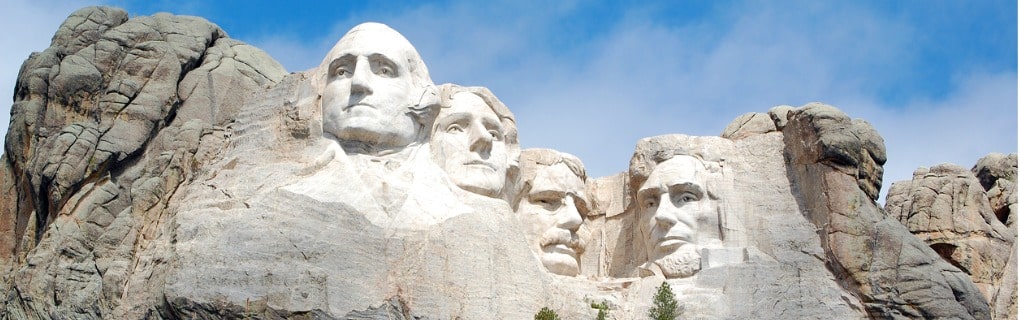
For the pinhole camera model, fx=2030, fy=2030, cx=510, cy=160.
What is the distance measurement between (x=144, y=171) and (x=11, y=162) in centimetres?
148

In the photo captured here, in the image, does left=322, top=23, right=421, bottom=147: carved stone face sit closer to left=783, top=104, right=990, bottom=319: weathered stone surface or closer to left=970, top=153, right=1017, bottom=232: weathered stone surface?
left=783, top=104, right=990, bottom=319: weathered stone surface

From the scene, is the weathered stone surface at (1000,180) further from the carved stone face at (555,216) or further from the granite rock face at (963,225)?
the carved stone face at (555,216)

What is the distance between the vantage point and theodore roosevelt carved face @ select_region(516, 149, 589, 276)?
65.7 ft

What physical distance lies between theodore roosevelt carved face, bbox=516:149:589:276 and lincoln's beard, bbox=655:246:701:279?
38.1 inches

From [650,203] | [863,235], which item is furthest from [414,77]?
[863,235]

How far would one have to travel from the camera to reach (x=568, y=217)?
66.5ft

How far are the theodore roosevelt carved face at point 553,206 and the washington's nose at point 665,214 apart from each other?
853 mm

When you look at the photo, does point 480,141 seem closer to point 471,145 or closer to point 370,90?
point 471,145

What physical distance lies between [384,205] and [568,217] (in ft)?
8.23

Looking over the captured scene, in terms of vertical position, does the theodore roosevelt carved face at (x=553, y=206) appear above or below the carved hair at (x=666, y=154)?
below

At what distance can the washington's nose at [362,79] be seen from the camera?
19.0 m

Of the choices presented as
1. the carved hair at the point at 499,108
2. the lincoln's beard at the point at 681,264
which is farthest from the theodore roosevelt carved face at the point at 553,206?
the lincoln's beard at the point at 681,264

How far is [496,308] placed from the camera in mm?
18141

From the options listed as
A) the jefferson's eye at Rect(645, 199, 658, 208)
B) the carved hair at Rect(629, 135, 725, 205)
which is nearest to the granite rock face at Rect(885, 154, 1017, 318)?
the carved hair at Rect(629, 135, 725, 205)
